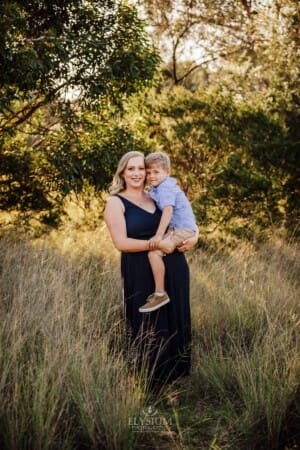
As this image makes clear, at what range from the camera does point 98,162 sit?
25.1 feet

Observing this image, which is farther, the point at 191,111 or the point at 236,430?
the point at 191,111

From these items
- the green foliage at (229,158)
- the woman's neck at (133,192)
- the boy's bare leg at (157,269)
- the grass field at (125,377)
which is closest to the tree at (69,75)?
the grass field at (125,377)

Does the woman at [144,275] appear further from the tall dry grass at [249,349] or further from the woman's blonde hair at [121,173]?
the tall dry grass at [249,349]

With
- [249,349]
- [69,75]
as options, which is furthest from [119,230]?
[69,75]

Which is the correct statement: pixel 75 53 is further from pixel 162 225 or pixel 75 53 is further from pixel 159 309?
pixel 159 309

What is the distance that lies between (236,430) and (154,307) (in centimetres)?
112

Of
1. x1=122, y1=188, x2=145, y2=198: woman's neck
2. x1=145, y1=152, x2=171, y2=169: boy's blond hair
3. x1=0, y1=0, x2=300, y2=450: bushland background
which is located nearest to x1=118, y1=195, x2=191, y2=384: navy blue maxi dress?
x1=122, y1=188, x2=145, y2=198: woman's neck

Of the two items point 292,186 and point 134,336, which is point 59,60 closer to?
point 134,336

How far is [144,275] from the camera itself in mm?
4480

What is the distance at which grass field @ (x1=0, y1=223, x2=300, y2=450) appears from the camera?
3.43 metres

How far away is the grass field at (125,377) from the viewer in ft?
11.3

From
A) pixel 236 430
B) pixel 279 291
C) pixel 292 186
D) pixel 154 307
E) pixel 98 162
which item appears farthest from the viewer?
pixel 292 186

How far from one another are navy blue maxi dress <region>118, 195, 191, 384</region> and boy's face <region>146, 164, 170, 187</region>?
337 millimetres

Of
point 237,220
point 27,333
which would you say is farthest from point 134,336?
point 237,220
